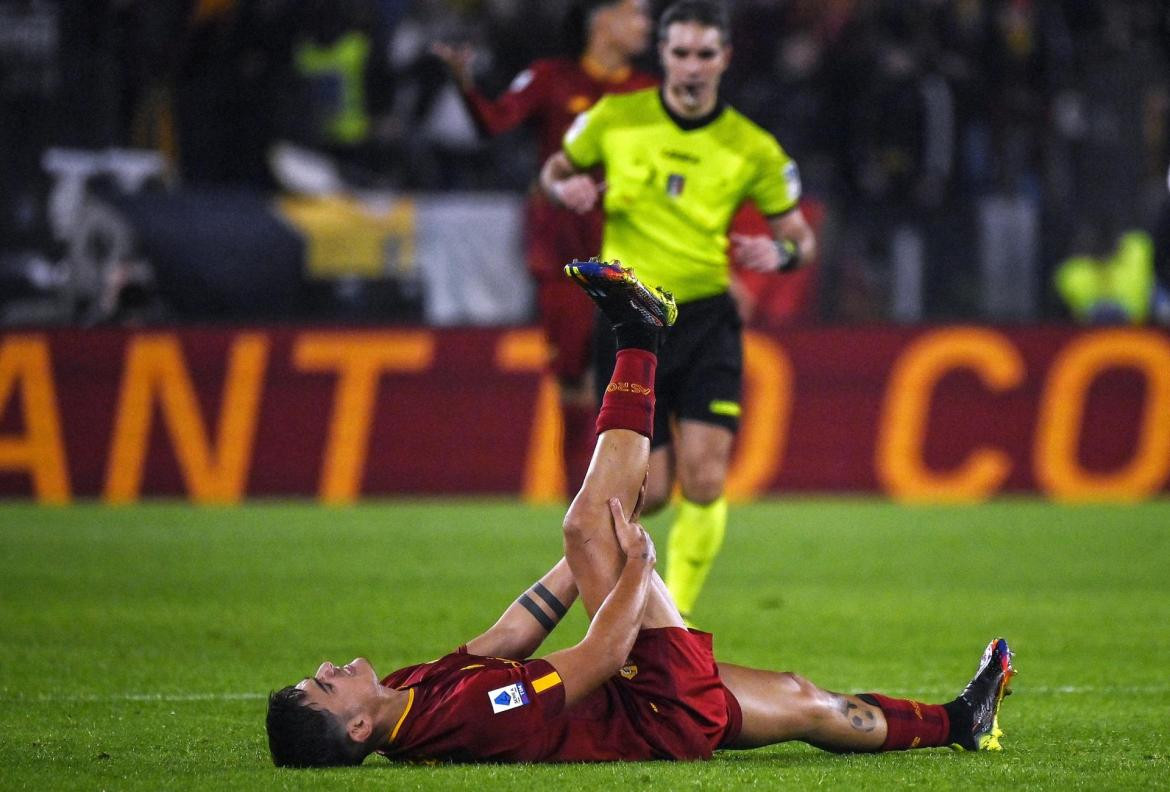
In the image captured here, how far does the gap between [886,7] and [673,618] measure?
468 inches

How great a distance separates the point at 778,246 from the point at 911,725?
251cm

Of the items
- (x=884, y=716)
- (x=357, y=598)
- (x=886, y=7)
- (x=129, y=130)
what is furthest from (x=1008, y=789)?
(x=886, y=7)

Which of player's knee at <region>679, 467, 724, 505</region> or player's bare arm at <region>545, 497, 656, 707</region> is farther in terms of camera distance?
player's knee at <region>679, 467, 724, 505</region>

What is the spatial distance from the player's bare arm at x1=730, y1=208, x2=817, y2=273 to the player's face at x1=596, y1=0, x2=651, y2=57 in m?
2.11

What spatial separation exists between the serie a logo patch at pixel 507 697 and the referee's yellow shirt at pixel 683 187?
2890 mm

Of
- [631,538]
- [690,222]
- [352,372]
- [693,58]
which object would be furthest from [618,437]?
[352,372]

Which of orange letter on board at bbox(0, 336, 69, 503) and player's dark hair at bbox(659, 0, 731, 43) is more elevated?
player's dark hair at bbox(659, 0, 731, 43)

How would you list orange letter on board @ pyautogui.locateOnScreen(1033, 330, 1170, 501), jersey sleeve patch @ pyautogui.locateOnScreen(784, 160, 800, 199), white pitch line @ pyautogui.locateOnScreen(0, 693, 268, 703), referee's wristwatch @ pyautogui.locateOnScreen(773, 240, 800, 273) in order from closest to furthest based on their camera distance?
white pitch line @ pyautogui.locateOnScreen(0, 693, 268, 703) < referee's wristwatch @ pyautogui.locateOnScreen(773, 240, 800, 273) < jersey sleeve patch @ pyautogui.locateOnScreen(784, 160, 800, 199) < orange letter on board @ pyautogui.locateOnScreen(1033, 330, 1170, 501)

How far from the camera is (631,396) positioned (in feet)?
17.3

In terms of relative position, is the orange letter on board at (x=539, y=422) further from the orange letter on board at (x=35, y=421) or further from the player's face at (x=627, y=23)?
the player's face at (x=627, y=23)

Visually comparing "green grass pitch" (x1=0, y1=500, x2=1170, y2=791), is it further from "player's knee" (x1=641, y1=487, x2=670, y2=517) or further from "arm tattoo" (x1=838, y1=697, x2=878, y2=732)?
"player's knee" (x1=641, y1=487, x2=670, y2=517)

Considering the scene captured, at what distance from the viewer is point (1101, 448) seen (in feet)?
44.5

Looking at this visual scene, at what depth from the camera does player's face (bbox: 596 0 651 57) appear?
9.35 metres

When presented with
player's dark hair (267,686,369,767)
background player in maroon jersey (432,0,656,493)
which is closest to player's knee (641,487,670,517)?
background player in maroon jersey (432,0,656,493)
